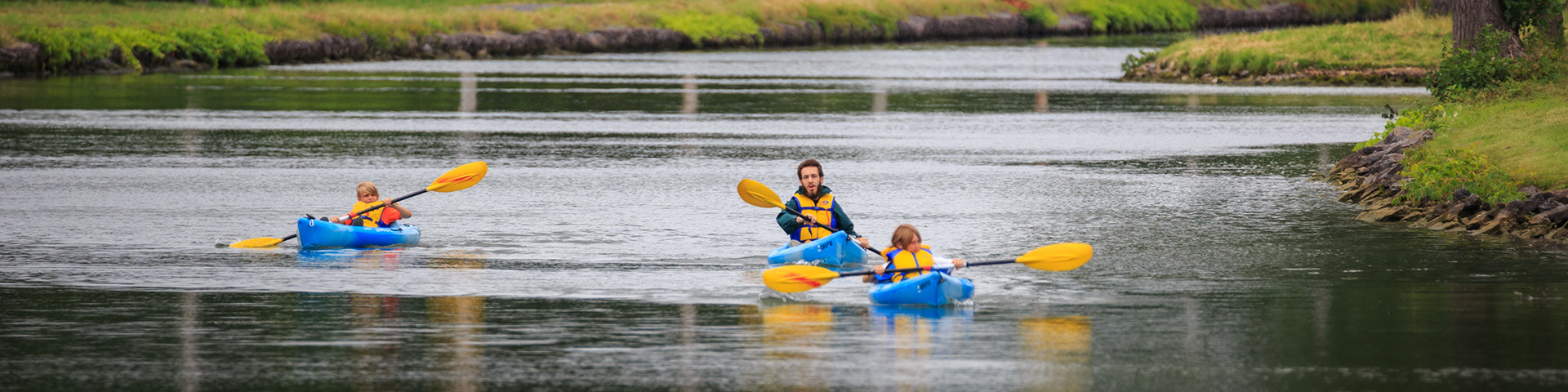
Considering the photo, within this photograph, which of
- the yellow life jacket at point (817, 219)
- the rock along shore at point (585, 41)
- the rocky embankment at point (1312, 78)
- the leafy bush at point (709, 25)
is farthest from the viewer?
the leafy bush at point (709, 25)

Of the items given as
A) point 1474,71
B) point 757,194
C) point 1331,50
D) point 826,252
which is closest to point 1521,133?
point 1474,71

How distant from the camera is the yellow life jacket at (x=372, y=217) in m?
14.2

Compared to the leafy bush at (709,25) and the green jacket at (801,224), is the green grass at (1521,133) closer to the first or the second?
the green jacket at (801,224)

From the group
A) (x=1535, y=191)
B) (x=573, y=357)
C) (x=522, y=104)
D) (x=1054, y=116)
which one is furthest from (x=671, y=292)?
(x=522, y=104)

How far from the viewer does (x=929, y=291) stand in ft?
35.7

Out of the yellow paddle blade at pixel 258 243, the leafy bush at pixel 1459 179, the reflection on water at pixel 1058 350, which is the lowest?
the yellow paddle blade at pixel 258 243

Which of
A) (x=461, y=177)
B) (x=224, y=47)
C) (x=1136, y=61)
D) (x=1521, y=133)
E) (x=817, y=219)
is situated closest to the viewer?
(x=817, y=219)

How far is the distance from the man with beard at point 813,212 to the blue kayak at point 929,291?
252 cm

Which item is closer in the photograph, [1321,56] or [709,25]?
[1321,56]

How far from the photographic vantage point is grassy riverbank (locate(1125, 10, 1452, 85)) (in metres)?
41.3

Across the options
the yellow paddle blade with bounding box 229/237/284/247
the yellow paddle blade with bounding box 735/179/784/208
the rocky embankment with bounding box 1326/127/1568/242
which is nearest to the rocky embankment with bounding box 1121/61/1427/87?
the rocky embankment with bounding box 1326/127/1568/242

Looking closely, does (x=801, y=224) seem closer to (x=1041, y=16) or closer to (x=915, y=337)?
(x=915, y=337)

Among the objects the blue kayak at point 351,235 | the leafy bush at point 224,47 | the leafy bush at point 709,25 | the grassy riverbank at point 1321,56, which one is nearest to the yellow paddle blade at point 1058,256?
the blue kayak at point 351,235

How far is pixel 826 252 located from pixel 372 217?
3715mm
